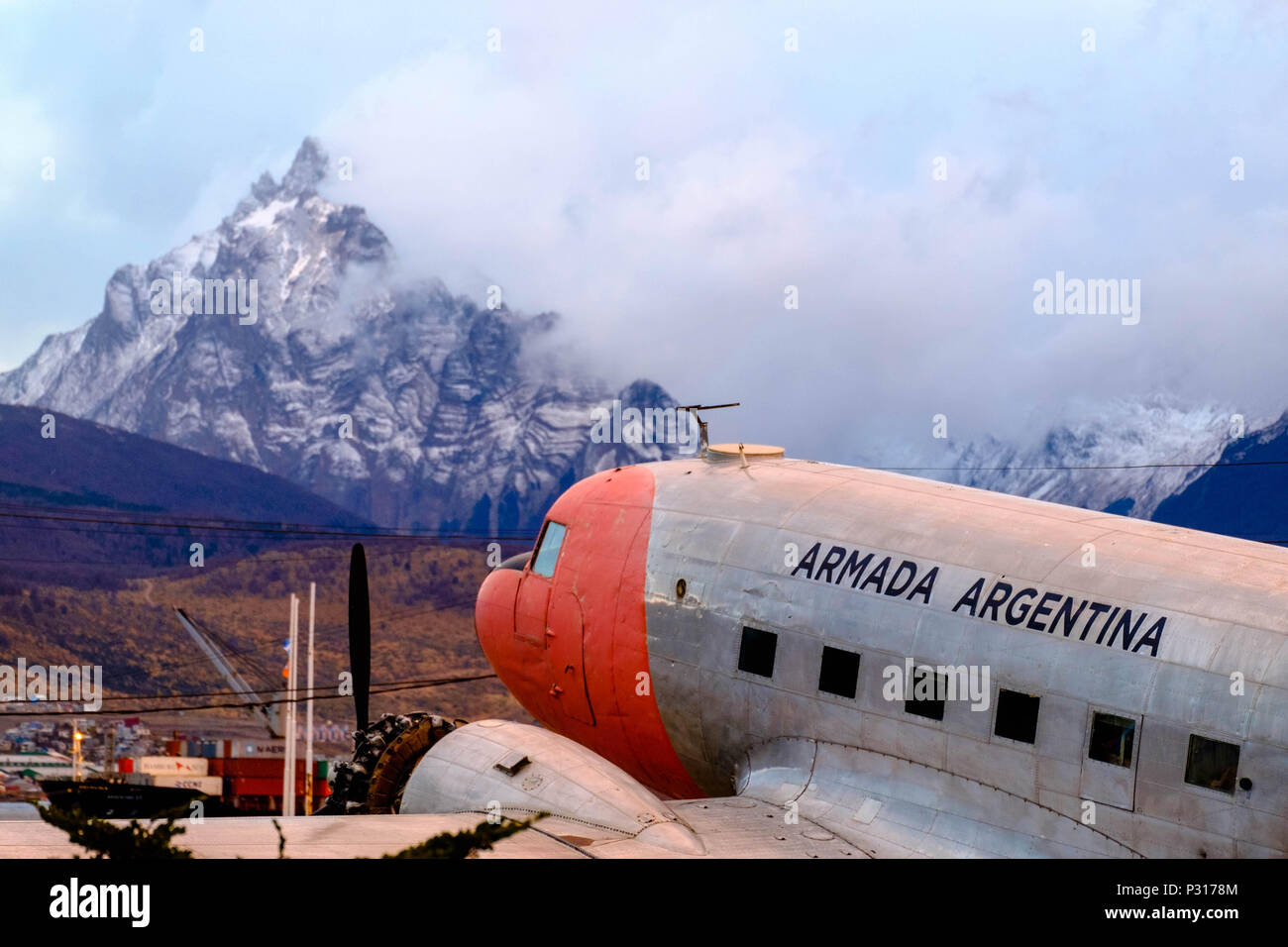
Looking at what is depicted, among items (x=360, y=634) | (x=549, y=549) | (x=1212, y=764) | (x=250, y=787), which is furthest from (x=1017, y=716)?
(x=250, y=787)

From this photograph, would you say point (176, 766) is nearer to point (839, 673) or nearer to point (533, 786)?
point (533, 786)

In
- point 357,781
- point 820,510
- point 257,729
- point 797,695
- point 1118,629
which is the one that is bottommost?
point 257,729

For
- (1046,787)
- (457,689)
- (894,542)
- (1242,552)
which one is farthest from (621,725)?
(457,689)

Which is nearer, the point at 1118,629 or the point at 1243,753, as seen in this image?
the point at 1243,753

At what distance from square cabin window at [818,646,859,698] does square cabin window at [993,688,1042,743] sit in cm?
182

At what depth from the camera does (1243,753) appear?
42.2 ft

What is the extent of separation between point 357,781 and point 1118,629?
912 cm

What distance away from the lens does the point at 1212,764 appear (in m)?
13.1

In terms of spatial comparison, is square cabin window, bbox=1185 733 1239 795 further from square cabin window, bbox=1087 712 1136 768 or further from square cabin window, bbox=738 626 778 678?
square cabin window, bbox=738 626 778 678

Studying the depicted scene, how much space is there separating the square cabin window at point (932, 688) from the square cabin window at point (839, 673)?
76 centimetres

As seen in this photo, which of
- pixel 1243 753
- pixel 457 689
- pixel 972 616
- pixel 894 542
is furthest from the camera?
pixel 457 689

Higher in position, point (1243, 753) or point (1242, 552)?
point (1242, 552)

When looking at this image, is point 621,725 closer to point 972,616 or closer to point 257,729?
point 972,616

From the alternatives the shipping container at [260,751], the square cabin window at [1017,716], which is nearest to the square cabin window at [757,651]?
the square cabin window at [1017,716]
